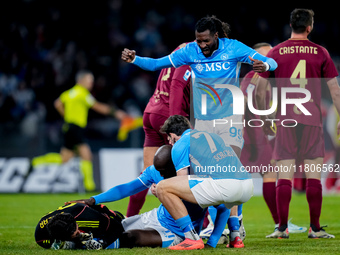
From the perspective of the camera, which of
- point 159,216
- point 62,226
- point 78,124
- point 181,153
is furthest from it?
point 78,124

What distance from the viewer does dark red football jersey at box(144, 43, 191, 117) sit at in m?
6.60

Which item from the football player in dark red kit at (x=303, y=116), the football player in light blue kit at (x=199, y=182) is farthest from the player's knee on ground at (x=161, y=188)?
the football player in dark red kit at (x=303, y=116)

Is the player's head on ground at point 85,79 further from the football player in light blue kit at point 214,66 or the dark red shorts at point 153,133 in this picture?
the football player in light blue kit at point 214,66

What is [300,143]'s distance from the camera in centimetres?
665

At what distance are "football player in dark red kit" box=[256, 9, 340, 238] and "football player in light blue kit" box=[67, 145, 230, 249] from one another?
4.17 ft

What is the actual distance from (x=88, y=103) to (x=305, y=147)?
7.18m

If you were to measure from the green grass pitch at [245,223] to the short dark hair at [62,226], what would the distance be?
6.2 inches

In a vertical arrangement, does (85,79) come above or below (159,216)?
above

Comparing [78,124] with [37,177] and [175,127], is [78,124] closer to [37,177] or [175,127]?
[37,177]

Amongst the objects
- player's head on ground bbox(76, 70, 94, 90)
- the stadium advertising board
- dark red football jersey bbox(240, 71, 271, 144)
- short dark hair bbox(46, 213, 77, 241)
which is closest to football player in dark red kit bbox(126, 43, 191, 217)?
dark red football jersey bbox(240, 71, 271, 144)

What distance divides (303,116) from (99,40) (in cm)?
1143

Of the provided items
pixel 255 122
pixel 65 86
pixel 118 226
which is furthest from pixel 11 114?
pixel 118 226

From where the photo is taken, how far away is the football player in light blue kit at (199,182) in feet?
17.3
